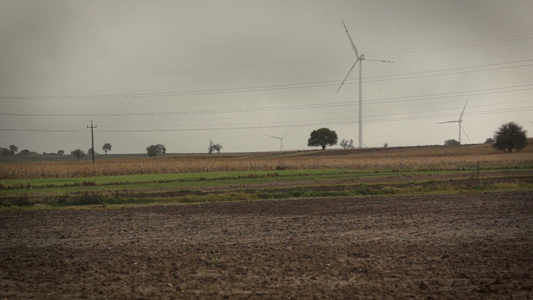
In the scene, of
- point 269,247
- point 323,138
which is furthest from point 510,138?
point 269,247

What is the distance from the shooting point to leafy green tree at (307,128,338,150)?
537 feet

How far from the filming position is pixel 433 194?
33156mm

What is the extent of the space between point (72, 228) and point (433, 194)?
22.8 meters

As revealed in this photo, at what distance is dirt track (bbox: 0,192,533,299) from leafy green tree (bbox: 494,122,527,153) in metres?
86.5

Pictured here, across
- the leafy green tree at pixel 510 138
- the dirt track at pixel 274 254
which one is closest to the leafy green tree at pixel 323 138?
the leafy green tree at pixel 510 138

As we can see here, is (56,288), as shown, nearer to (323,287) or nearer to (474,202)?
(323,287)

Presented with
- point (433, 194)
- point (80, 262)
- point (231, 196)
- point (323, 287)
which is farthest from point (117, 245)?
point (433, 194)

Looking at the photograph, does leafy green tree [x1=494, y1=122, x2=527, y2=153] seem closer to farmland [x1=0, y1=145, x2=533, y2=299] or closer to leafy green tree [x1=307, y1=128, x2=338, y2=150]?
leafy green tree [x1=307, y1=128, x2=338, y2=150]

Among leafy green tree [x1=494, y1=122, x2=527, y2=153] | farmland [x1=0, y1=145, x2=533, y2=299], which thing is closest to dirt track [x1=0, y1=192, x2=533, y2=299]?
farmland [x1=0, y1=145, x2=533, y2=299]

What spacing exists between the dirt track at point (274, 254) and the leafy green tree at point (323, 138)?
14000 centimetres

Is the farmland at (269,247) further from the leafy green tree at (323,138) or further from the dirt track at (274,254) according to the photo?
the leafy green tree at (323,138)

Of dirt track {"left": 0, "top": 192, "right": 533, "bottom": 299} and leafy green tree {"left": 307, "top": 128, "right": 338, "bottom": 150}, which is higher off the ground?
leafy green tree {"left": 307, "top": 128, "right": 338, "bottom": 150}

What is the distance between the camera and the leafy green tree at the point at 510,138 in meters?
102

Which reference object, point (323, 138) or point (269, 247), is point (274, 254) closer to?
point (269, 247)
